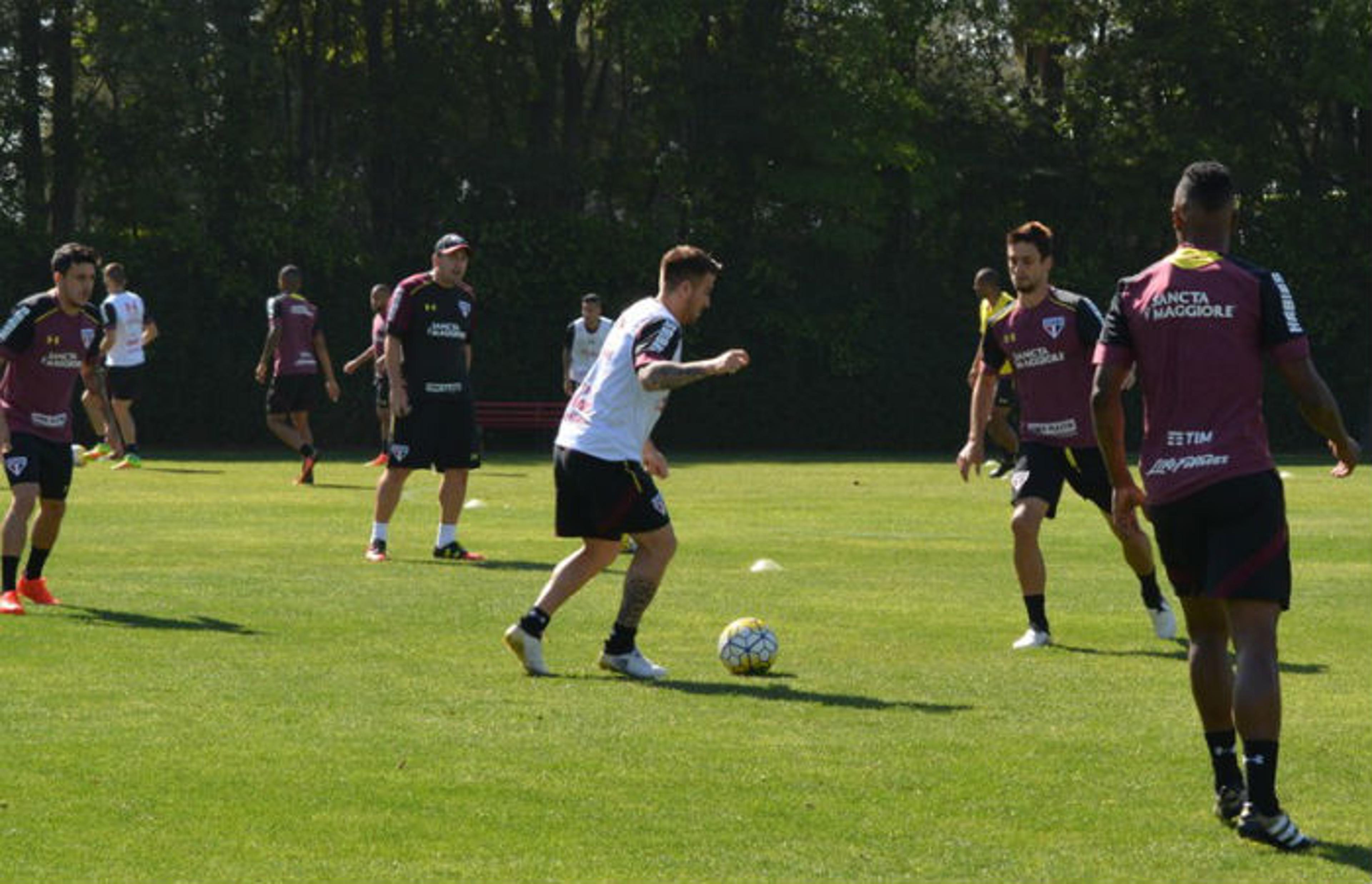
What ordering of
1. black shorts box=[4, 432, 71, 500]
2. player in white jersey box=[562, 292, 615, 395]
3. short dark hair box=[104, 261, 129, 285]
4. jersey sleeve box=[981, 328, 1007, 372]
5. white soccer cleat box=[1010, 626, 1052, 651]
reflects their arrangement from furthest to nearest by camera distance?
short dark hair box=[104, 261, 129, 285] → player in white jersey box=[562, 292, 615, 395] → black shorts box=[4, 432, 71, 500] → jersey sleeve box=[981, 328, 1007, 372] → white soccer cleat box=[1010, 626, 1052, 651]

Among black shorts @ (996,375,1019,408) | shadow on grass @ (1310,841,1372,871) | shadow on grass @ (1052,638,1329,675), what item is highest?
shadow on grass @ (1310,841,1372,871)

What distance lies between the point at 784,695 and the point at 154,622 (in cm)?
435

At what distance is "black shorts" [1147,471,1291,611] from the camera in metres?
7.08

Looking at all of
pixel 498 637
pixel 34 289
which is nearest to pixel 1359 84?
pixel 34 289

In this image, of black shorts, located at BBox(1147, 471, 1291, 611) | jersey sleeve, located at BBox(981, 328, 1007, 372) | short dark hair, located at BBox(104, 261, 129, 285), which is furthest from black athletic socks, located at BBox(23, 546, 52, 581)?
short dark hair, located at BBox(104, 261, 129, 285)

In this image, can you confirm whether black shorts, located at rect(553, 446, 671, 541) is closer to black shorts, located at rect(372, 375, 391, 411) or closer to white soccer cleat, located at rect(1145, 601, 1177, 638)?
white soccer cleat, located at rect(1145, 601, 1177, 638)

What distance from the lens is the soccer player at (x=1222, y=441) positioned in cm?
707

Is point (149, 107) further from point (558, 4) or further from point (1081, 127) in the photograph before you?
point (1081, 127)

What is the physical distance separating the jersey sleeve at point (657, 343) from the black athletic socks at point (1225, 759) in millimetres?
3563

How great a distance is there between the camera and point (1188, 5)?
41.3 meters

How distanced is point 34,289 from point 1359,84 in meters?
23.4

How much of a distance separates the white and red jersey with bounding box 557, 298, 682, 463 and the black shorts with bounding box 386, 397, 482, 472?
5781 mm

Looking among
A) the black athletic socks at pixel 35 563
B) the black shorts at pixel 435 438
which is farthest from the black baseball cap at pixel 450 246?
the black athletic socks at pixel 35 563

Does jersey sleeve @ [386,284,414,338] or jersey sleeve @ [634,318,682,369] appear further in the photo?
jersey sleeve @ [386,284,414,338]
